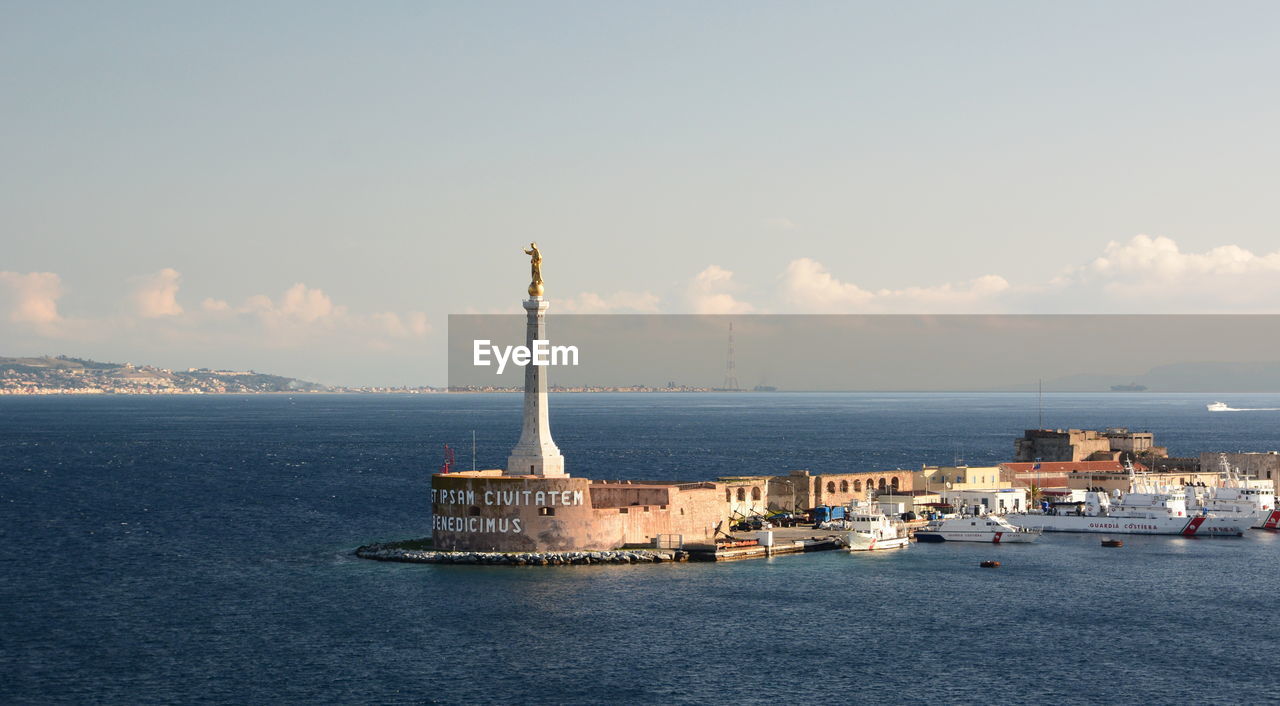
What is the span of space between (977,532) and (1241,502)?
969 inches

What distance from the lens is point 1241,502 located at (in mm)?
101312

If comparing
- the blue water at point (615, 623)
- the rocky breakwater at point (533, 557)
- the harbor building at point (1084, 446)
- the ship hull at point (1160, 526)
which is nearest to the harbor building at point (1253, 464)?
the harbor building at point (1084, 446)

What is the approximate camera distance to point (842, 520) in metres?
90.6

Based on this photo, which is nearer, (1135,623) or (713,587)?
(1135,623)

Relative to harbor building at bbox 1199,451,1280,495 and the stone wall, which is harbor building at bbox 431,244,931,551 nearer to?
the stone wall

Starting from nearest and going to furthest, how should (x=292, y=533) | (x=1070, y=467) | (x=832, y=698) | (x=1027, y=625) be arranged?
1. (x=832, y=698)
2. (x=1027, y=625)
3. (x=292, y=533)
4. (x=1070, y=467)

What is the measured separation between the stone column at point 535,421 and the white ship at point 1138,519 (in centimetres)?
3927

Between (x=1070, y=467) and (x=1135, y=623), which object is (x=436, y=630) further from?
(x=1070, y=467)

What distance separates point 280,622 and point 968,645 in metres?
28.1

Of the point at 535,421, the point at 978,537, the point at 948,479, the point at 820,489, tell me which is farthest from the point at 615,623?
the point at 948,479

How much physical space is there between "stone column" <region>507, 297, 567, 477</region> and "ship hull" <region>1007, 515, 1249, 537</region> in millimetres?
39109

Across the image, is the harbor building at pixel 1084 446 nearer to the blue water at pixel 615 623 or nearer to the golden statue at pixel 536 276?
the blue water at pixel 615 623

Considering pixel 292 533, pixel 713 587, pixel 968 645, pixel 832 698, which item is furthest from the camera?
pixel 292 533

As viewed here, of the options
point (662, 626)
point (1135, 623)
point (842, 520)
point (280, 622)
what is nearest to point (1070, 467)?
point (842, 520)
